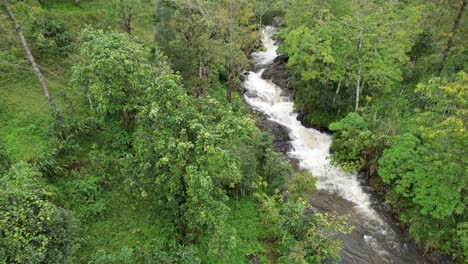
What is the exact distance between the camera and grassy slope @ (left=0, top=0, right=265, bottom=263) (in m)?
15.8

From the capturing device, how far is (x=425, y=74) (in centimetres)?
3056

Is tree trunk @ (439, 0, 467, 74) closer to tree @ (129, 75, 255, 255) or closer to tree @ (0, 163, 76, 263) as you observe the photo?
tree @ (129, 75, 255, 255)

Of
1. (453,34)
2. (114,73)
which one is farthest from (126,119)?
(453,34)

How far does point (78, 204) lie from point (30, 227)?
6430 millimetres

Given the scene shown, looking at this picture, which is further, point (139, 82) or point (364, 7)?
point (364, 7)

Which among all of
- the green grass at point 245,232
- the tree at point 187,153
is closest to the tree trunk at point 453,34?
the green grass at point 245,232

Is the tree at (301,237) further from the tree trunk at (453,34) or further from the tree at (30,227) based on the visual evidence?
the tree trunk at (453,34)

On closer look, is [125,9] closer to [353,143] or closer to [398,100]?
[353,143]

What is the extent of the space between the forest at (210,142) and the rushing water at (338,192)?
201 millimetres

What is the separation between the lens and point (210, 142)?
469 inches

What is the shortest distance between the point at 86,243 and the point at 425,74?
108 ft

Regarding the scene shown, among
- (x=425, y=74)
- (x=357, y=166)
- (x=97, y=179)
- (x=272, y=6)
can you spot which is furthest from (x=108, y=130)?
(x=272, y=6)

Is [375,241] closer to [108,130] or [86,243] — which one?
[86,243]

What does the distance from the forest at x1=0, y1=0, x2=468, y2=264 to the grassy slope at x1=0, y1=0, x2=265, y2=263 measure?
0.10 metres
